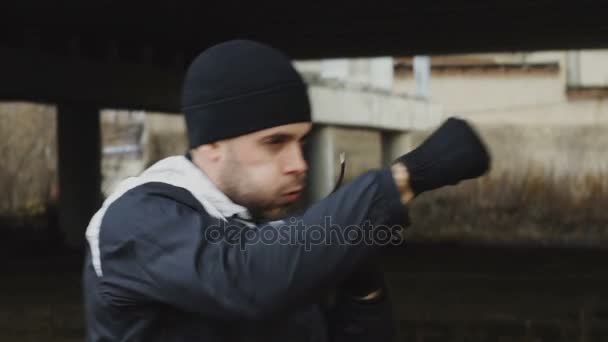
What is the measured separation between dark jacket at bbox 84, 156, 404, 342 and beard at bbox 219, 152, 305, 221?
1.1 inches

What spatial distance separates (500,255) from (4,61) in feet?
21.2

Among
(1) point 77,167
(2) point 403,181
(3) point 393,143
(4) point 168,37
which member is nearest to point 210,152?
(2) point 403,181

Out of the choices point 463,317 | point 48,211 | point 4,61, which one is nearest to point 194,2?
point 4,61

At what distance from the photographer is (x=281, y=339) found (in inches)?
73.1

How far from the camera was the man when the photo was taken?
162 cm

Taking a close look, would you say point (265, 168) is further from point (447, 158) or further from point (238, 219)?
point (447, 158)

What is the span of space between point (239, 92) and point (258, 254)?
14.0 inches

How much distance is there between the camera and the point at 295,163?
6.00 ft

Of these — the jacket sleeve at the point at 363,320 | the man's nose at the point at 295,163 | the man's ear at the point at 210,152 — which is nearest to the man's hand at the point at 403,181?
the man's nose at the point at 295,163

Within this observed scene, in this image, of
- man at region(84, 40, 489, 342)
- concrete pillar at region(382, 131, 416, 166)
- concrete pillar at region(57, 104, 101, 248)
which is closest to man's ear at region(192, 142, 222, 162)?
man at region(84, 40, 489, 342)

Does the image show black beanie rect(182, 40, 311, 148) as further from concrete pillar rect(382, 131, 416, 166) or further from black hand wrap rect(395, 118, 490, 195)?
concrete pillar rect(382, 131, 416, 166)

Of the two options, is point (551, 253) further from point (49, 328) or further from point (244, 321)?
point (244, 321)

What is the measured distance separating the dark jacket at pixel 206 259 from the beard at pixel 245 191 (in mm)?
27

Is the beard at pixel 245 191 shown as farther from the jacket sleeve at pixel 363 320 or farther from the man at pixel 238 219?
the jacket sleeve at pixel 363 320
